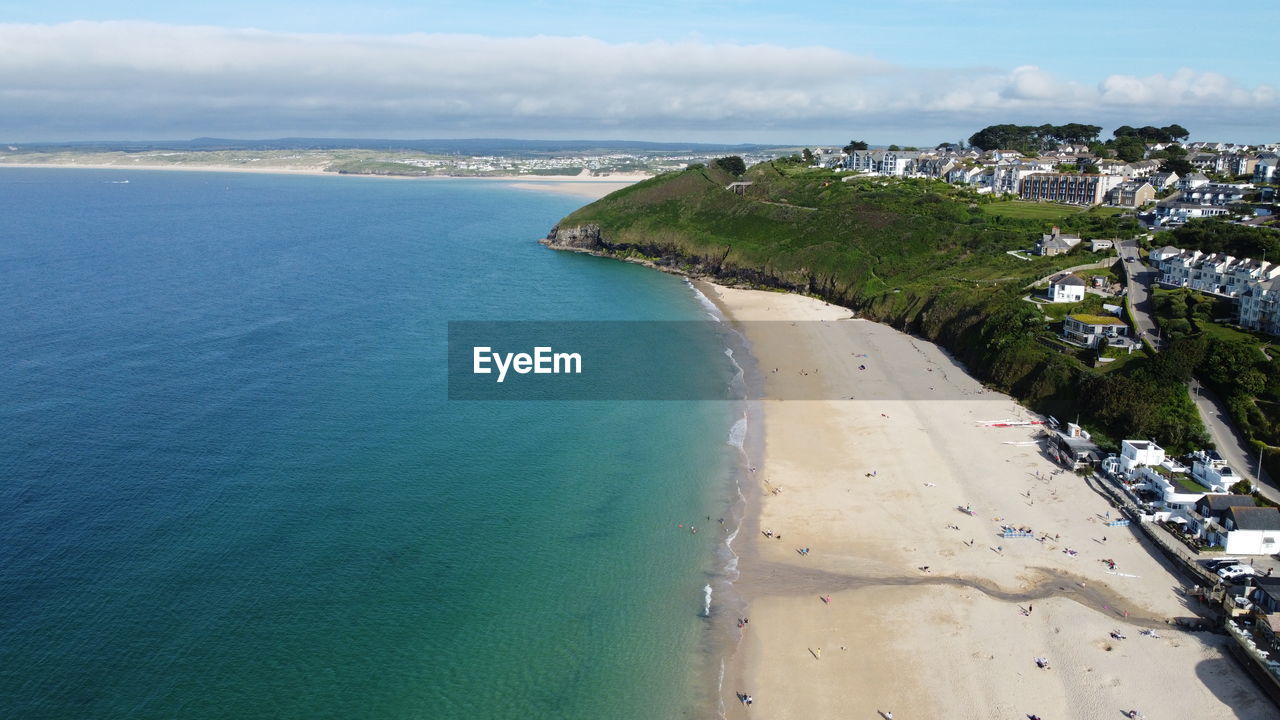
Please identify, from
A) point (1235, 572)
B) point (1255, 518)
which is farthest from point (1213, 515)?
point (1235, 572)

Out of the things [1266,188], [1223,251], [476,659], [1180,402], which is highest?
[1266,188]

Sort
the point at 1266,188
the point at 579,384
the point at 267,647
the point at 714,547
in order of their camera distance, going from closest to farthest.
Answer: the point at 267,647
the point at 714,547
the point at 579,384
the point at 1266,188

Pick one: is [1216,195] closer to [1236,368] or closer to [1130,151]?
[1130,151]

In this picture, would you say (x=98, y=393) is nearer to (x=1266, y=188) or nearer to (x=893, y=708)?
(x=893, y=708)

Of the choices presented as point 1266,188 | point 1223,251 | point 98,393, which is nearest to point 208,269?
point 98,393

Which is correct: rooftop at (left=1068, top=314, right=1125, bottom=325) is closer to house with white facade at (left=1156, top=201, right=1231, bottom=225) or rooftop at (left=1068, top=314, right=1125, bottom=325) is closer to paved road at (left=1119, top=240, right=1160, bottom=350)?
paved road at (left=1119, top=240, right=1160, bottom=350)

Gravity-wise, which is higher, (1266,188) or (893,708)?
(1266,188)

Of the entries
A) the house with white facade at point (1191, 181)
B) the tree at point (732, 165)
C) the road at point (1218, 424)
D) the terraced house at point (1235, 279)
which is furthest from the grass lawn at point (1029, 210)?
the tree at point (732, 165)
